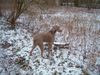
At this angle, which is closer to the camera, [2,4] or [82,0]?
[2,4]

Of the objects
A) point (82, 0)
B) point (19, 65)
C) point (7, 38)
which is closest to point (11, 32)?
point (7, 38)

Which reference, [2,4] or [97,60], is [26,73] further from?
[2,4]

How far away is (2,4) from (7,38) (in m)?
5.96

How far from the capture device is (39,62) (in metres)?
6.25

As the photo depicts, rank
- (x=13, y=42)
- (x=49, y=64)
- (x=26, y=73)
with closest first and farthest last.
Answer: (x=26, y=73), (x=49, y=64), (x=13, y=42)

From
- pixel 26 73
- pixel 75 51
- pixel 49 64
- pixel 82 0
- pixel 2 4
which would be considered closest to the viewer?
pixel 26 73

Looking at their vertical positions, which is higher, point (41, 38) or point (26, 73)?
point (41, 38)

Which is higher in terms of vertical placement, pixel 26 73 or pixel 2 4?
pixel 2 4

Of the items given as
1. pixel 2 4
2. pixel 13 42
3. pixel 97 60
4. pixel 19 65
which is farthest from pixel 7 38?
pixel 2 4

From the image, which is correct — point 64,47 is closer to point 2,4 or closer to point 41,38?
point 41,38

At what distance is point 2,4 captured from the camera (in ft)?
46.4

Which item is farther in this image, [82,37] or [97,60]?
[82,37]

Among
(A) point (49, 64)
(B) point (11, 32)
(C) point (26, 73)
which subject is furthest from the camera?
(B) point (11, 32)

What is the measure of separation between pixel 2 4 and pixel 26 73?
31.3ft
